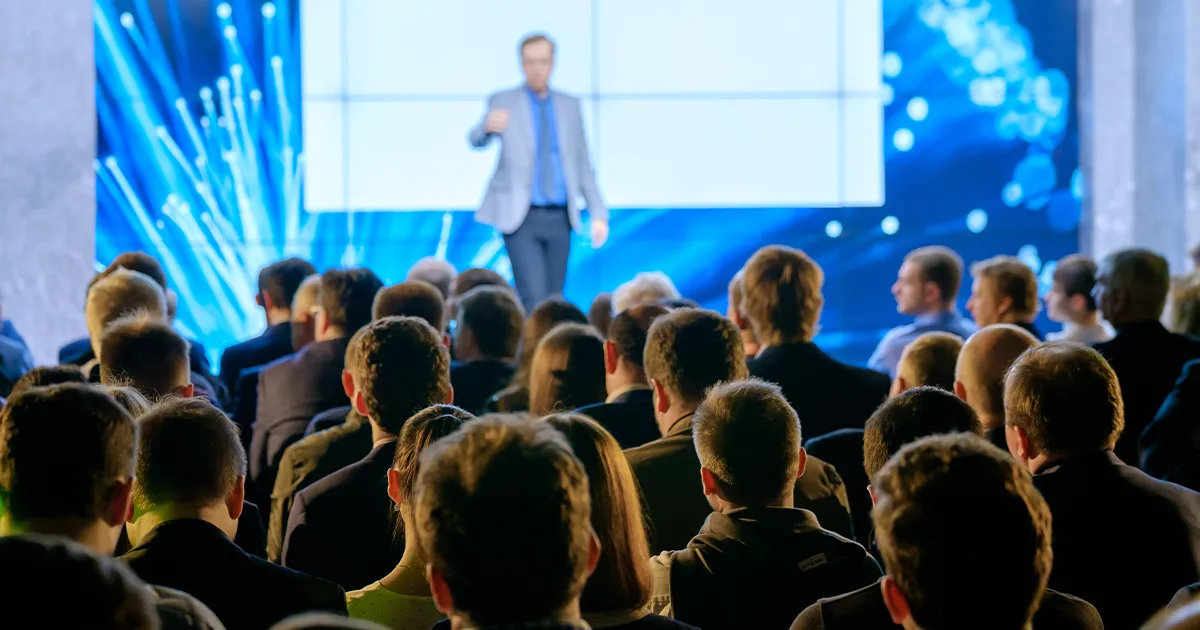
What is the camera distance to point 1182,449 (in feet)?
10.2

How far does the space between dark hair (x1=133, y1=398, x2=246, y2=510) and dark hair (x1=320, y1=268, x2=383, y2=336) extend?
75.0 inches

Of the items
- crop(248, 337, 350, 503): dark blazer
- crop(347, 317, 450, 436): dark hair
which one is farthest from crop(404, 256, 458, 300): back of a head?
crop(347, 317, 450, 436): dark hair

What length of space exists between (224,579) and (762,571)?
0.76 meters

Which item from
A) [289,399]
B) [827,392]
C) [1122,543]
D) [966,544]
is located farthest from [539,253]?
[966,544]

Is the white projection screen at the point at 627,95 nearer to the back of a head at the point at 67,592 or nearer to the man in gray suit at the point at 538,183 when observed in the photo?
the man in gray suit at the point at 538,183

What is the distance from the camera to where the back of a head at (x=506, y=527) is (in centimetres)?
124

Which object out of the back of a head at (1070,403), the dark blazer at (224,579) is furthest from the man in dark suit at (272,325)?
the back of a head at (1070,403)

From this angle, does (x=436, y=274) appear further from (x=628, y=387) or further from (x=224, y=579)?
(x=224, y=579)

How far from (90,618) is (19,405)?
3.09 ft

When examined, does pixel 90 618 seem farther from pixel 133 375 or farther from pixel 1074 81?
pixel 1074 81

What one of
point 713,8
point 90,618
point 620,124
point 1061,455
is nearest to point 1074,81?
point 713,8

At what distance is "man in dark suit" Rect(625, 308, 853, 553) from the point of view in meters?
2.53

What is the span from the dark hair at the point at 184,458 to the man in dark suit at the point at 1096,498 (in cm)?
128

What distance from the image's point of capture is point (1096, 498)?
7.11 ft
